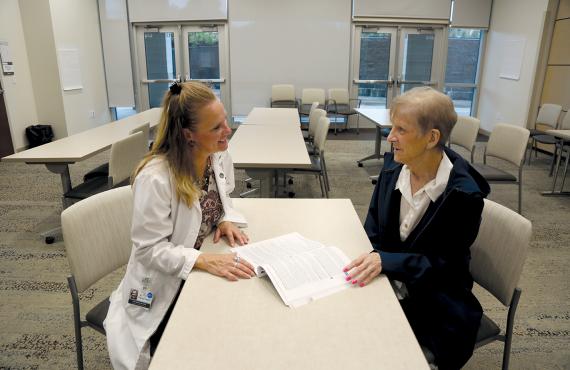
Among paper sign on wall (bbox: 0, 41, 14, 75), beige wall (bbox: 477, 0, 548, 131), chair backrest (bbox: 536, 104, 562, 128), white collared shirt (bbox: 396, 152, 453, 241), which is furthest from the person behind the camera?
beige wall (bbox: 477, 0, 548, 131)

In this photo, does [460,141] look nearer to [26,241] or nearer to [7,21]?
[26,241]

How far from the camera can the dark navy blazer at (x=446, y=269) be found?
1.23m

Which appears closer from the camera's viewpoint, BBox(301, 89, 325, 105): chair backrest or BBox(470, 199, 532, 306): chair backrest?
BBox(470, 199, 532, 306): chair backrest

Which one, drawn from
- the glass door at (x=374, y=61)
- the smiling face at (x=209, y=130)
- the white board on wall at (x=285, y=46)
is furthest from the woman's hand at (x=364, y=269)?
the glass door at (x=374, y=61)

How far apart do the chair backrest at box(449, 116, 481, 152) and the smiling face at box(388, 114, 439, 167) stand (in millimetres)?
2681

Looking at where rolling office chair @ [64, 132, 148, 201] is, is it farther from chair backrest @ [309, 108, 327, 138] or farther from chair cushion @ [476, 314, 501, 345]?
chair cushion @ [476, 314, 501, 345]

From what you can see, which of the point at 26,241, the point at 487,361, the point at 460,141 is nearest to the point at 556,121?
the point at 460,141

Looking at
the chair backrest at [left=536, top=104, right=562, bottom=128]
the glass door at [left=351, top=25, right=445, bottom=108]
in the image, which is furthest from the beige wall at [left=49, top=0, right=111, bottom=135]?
the chair backrest at [left=536, top=104, right=562, bottom=128]

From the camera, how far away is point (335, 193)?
14.1 feet

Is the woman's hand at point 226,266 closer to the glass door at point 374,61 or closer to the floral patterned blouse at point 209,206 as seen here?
the floral patterned blouse at point 209,206

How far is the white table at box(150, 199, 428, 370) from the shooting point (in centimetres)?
88

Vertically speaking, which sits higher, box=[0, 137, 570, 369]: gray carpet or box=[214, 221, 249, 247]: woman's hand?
box=[214, 221, 249, 247]: woman's hand

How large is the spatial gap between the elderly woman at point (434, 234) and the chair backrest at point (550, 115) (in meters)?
5.18

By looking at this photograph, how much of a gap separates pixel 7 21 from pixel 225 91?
12.1ft
